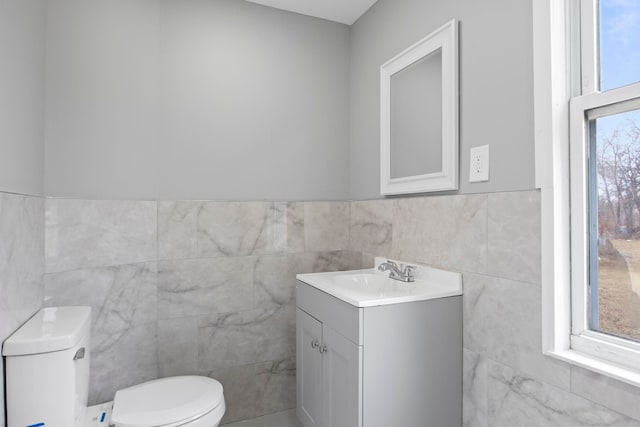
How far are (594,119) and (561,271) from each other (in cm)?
49

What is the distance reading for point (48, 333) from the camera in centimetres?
130

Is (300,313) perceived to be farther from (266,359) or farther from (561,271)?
(561,271)

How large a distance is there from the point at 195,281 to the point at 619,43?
6.66 ft

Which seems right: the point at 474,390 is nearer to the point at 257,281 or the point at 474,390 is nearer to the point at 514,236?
the point at 514,236

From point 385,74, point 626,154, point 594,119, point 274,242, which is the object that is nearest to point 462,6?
point 385,74

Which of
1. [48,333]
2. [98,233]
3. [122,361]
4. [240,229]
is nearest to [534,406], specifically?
[240,229]

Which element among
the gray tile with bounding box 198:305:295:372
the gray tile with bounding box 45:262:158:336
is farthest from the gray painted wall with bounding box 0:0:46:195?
the gray tile with bounding box 198:305:295:372

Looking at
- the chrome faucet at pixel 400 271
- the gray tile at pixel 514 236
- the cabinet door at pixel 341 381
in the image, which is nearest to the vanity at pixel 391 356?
the cabinet door at pixel 341 381

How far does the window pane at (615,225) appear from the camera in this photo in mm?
1077

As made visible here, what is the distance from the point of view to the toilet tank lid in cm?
121

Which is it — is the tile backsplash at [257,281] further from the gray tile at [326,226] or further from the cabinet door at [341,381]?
the cabinet door at [341,381]

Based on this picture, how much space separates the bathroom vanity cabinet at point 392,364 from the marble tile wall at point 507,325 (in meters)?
0.08

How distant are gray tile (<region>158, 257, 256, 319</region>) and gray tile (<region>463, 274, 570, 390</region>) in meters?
1.20

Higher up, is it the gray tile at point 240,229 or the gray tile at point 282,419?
the gray tile at point 240,229
